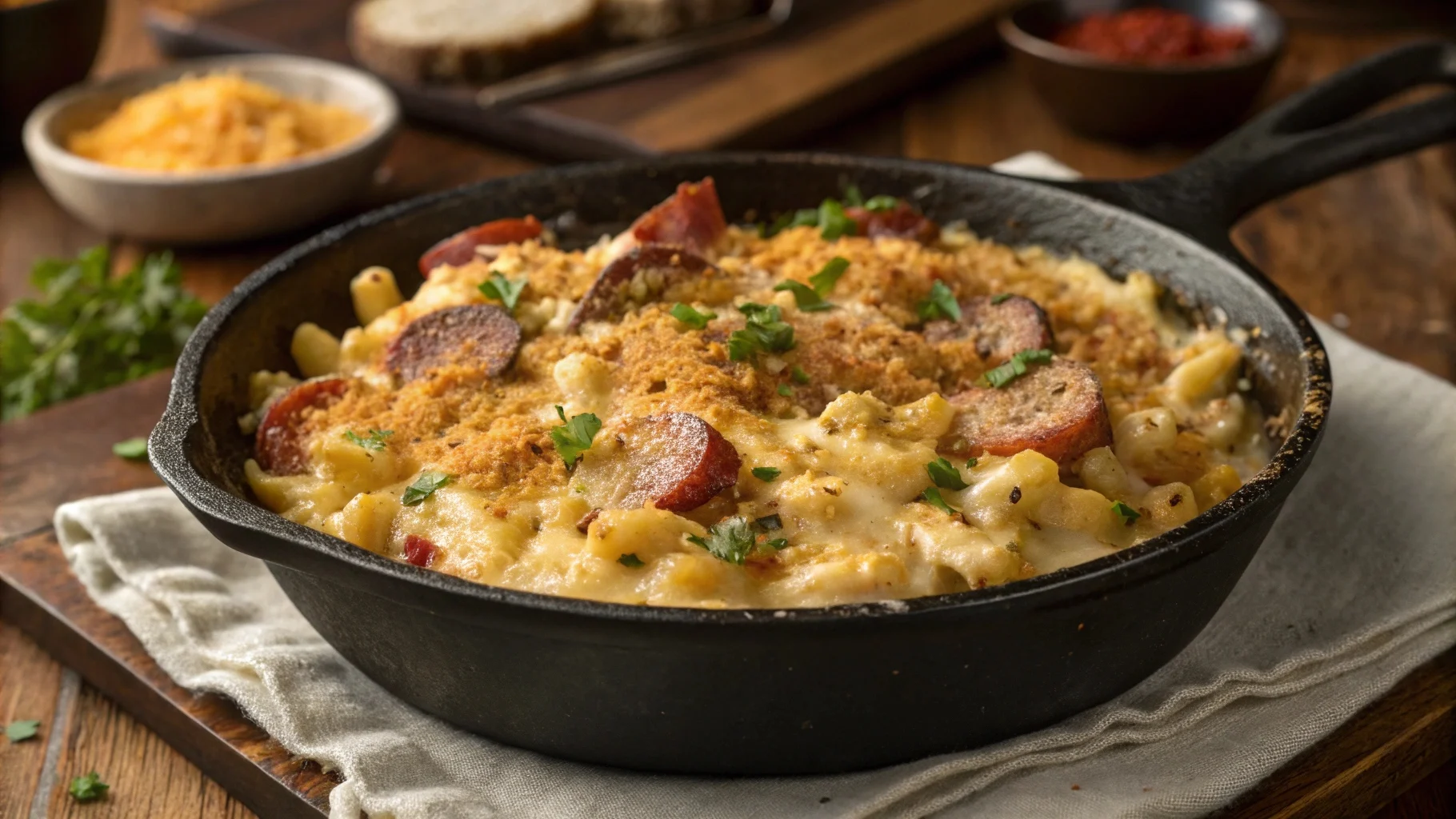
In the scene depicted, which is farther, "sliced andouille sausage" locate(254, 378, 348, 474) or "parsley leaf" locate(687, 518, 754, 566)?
"sliced andouille sausage" locate(254, 378, 348, 474)

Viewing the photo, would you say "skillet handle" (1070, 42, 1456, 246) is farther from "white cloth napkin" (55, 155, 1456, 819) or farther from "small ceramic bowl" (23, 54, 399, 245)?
"small ceramic bowl" (23, 54, 399, 245)

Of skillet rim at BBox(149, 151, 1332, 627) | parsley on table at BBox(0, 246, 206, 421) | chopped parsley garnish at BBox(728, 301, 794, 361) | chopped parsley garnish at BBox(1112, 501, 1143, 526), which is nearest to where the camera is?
skillet rim at BBox(149, 151, 1332, 627)

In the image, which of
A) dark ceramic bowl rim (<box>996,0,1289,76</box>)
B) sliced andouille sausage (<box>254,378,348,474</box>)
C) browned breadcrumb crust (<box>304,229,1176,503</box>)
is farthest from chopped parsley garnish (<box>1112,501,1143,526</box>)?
dark ceramic bowl rim (<box>996,0,1289,76</box>)

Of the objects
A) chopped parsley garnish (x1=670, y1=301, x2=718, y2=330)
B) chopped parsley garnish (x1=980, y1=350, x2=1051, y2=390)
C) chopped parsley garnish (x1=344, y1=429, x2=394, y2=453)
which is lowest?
chopped parsley garnish (x1=344, y1=429, x2=394, y2=453)

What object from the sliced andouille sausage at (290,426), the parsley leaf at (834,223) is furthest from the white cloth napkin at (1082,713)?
the parsley leaf at (834,223)

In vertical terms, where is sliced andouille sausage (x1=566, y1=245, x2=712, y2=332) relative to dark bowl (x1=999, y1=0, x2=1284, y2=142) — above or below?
above

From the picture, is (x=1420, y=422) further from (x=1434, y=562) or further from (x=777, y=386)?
(x=777, y=386)
